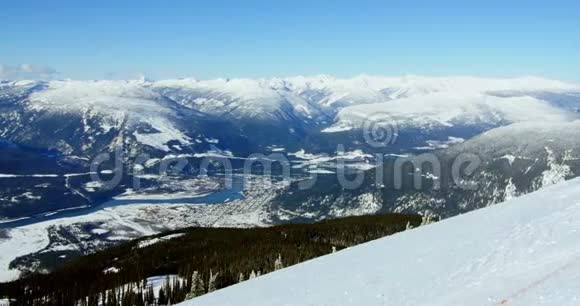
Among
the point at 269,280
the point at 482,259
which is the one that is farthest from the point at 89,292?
the point at 482,259

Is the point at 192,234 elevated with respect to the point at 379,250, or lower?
lower

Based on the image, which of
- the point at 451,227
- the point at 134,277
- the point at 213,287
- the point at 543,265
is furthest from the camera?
the point at 134,277

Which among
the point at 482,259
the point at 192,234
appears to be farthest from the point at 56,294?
the point at 482,259

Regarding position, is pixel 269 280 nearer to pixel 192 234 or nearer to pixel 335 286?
pixel 335 286

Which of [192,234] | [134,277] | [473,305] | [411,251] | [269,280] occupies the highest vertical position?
[473,305]

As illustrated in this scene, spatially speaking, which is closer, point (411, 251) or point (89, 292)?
point (411, 251)

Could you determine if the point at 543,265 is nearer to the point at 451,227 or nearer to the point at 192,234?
the point at 451,227

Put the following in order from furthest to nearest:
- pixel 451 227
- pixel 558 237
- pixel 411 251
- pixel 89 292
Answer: pixel 89 292 → pixel 451 227 → pixel 411 251 → pixel 558 237
